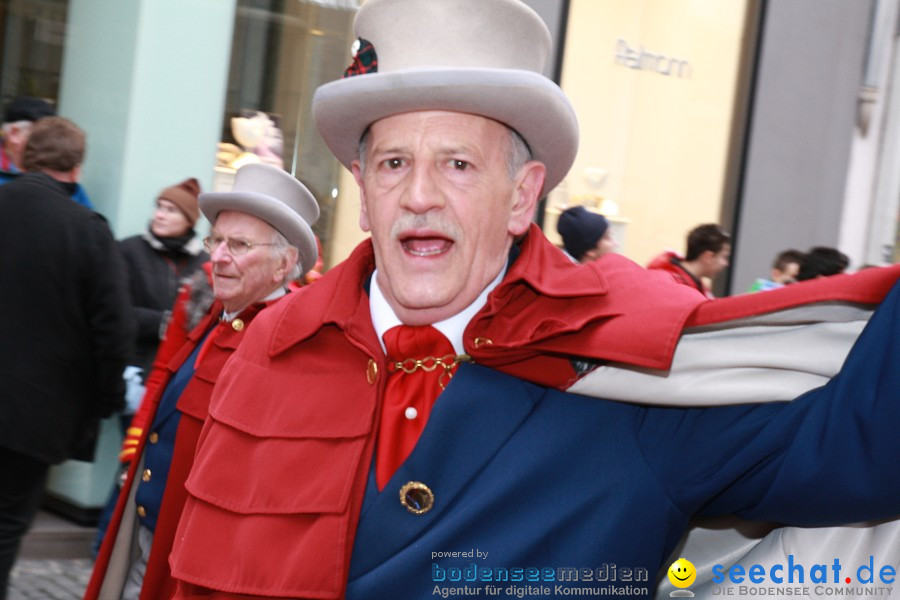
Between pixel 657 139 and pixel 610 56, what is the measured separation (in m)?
0.92

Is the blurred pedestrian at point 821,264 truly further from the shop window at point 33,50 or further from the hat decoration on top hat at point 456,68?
the hat decoration on top hat at point 456,68

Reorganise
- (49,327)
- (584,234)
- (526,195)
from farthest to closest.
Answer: (584,234) < (49,327) < (526,195)

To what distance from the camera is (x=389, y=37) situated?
8.87ft

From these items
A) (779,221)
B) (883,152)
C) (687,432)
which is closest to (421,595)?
(687,432)

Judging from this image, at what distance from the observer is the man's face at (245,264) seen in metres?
4.54

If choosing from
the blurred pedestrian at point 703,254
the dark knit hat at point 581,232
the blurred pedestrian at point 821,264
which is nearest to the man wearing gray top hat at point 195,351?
the dark knit hat at point 581,232

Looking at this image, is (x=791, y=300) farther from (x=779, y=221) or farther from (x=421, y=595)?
(x=779, y=221)

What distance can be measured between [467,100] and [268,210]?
2.21 metres

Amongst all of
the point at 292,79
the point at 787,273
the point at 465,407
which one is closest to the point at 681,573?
the point at 465,407

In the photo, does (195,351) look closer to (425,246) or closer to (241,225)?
(241,225)

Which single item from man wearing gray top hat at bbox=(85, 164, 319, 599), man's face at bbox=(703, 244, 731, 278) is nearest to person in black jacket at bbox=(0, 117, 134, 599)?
man wearing gray top hat at bbox=(85, 164, 319, 599)

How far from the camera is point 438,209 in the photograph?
8.57 ft

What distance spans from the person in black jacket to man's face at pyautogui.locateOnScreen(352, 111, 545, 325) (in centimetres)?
266

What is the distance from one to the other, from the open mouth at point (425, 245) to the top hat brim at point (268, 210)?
6.92ft
